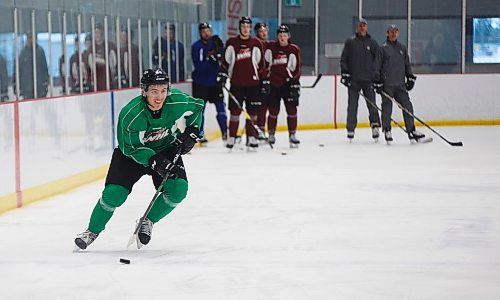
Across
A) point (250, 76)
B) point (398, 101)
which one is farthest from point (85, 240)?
point (398, 101)

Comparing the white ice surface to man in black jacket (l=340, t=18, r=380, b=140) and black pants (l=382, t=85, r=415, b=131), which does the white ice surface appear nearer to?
black pants (l=382, t=85, r=415, b=131)

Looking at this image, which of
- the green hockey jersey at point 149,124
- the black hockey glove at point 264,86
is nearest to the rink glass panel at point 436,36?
the black hockey glove at point 264,86

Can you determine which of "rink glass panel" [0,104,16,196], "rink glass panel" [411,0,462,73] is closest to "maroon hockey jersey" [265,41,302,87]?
"rink glass panel" [411,0,462,73]

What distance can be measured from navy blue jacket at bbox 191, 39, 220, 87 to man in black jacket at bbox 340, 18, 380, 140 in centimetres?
131

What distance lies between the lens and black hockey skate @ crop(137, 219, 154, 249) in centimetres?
555

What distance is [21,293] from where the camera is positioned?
4.55 m

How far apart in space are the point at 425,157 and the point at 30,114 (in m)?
4.11

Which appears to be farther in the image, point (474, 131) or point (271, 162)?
point (474, 131)

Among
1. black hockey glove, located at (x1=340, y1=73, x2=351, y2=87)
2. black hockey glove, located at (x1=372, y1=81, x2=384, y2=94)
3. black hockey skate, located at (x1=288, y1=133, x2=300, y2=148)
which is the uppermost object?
black hockey glove, located at (x1=340, y1=73, x2=351, y2=87)

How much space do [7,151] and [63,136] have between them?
119cm

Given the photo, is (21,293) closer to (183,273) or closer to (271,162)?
(183,273)

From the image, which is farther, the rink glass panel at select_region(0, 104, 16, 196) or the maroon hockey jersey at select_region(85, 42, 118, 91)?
the maroon hockey jersey at select_region(85, 42, 118, 91)

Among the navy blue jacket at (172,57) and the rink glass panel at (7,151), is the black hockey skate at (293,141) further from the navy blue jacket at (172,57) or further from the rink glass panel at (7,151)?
the rink glass panel at (7,151)

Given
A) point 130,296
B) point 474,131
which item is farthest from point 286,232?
point 474,131
